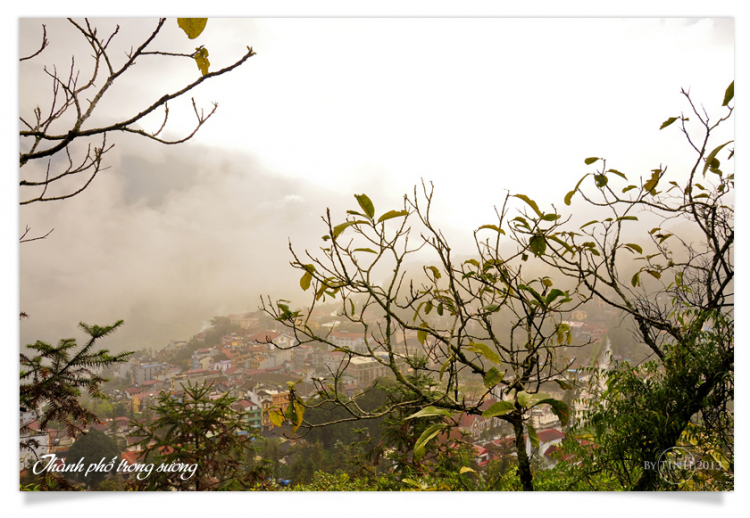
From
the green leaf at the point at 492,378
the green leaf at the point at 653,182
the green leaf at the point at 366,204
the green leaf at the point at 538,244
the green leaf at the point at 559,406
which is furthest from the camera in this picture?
the green leaf at the point at 653,182

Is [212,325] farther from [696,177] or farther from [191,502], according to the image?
[696,177]

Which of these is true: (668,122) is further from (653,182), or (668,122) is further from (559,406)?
(559,406)

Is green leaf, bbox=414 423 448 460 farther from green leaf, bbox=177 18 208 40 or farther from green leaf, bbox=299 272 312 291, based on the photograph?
green leaf, bbox=177 18 208 40

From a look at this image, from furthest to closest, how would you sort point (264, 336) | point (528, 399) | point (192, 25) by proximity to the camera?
point (264, 336)
point (192, 25)
point (528, 399)

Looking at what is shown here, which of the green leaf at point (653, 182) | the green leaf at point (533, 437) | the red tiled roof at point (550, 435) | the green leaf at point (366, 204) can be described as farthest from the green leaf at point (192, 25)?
the red tiled roof at point (550, 435)

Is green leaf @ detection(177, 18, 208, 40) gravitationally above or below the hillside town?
above

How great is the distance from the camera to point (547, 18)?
161 centimetres

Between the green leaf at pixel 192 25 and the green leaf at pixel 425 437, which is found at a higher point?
the green leaf at pixel 192 25

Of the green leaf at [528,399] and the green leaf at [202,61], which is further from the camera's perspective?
the green leaf at [202,61]

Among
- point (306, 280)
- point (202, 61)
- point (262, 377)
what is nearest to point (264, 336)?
point (262, 377)

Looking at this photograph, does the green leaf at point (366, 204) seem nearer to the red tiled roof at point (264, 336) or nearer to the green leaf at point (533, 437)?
the green leaf at point (533, 437)

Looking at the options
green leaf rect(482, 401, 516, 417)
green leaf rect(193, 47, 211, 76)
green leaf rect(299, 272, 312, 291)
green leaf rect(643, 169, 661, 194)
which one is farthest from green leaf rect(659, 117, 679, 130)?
green leaf rect(193, 47, 211, 76)

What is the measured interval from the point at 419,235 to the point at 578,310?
28.2 inches
